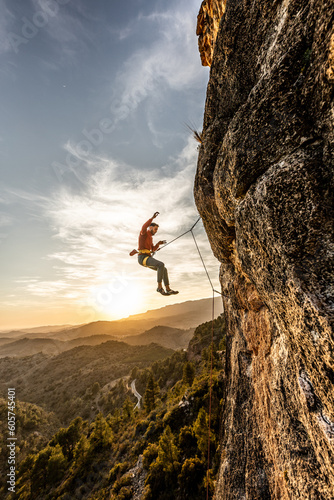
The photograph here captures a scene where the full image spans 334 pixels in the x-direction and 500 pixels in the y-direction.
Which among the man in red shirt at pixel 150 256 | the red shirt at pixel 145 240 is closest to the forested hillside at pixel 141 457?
the man in red shirt at pixel 150 256

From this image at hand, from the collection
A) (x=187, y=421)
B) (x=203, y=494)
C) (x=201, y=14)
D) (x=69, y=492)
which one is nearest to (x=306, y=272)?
(x=201, y=14)

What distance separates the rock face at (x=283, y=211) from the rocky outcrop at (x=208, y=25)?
3051 millimetres

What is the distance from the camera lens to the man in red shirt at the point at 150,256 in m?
10.6

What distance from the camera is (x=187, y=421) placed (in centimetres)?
2686

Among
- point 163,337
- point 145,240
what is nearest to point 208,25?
point 145,240

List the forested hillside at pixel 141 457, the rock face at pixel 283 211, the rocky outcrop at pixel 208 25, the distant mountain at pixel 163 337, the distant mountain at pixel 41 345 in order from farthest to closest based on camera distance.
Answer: the distant mountain at pixel 41 345 → the distant mountain at pixel 163 337 → the forested hillside at pixel 141 457 → the rocky outcrop at pixel 208 25 → the rock face at pixel 283 211

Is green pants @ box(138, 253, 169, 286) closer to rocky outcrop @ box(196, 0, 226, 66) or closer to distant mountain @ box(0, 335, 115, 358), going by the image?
rocky outcrop @ box(196, 0, 226, 66)

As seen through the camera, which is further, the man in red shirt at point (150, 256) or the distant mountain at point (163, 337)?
the distant mountain at point (163, 337)

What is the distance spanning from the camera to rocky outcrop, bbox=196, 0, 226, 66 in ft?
27.2

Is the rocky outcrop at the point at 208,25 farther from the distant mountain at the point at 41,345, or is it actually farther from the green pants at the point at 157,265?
the distant mountain at the point at 41,345

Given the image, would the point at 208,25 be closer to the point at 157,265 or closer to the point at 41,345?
the point at 157,265

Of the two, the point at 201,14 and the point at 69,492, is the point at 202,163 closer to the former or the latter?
the point at 201,14

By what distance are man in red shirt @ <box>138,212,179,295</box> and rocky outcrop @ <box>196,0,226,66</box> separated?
327 inches

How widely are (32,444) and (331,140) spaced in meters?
62.9
